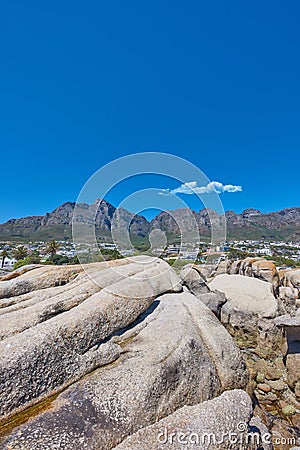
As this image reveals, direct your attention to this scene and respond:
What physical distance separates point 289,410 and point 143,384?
24.5 ft

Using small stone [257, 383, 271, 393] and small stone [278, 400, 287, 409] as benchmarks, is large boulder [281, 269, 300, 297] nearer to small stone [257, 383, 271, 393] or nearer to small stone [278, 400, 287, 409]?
small stone [257, 383, 271, 393]

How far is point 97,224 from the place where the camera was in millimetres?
11383

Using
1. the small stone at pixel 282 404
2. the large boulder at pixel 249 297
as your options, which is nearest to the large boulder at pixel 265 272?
the large boulder at pixel 249 297

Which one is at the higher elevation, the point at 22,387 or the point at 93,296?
the point at 93,296

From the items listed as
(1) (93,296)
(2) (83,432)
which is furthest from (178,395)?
(1) (93,296)

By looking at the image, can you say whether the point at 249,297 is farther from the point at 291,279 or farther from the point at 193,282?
the point at 291,279

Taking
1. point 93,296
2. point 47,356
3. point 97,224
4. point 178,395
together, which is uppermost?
point 97,224

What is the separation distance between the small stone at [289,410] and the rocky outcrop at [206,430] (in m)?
4.90

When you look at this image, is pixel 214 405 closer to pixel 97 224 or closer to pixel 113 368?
pixel 113 368

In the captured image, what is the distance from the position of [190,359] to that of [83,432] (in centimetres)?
347

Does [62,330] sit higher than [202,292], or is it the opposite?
[62,330]

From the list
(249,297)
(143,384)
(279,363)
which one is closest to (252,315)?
A: (249,297)

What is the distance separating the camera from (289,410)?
9.68 meters

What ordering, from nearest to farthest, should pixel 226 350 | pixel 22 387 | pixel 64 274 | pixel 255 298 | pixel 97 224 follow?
pixel 22 387
pixel 226 350
pixel 97 224
pixel 64 274
pixel 255 298
